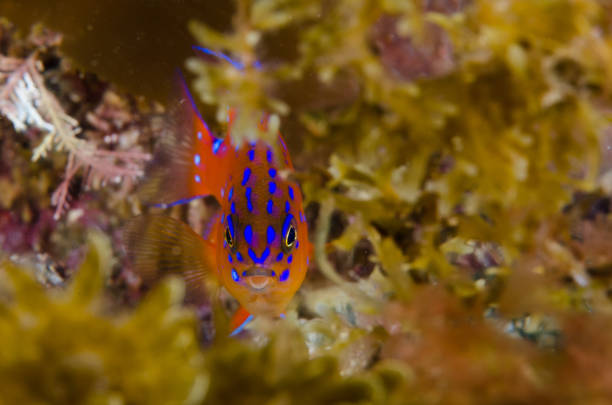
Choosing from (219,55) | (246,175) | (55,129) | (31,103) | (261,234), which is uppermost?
(31,103)

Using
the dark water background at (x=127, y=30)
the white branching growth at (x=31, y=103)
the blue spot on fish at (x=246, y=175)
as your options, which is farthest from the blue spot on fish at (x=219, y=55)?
the white branching growth at (x=31, y=103)

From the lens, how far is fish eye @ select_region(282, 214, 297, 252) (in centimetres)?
266

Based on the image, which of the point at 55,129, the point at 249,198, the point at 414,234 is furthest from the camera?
the point at 55,129

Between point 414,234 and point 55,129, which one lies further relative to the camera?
point 55,129

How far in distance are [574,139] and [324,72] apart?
91 cm

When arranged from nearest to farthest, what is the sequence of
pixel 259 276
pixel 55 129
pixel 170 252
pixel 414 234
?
pixel 414 234 < pixel 259 276 < pixel 170 252 < pixel 55 129

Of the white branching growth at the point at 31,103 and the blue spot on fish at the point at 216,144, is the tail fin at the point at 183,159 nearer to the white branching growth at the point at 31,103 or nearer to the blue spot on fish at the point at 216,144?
the blue spot on fish at the point at 216,144

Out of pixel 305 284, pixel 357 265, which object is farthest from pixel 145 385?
pixel 305 284

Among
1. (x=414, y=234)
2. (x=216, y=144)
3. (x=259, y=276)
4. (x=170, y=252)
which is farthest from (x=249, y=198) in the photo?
(x=414, y=234)

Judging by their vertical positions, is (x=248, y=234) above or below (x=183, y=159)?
below

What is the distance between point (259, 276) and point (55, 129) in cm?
217

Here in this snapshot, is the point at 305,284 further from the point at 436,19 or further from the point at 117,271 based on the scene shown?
the point at 436,19

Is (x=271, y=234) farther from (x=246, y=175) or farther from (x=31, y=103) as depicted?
(x=31, y=103)

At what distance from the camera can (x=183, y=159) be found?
10.9 ft
